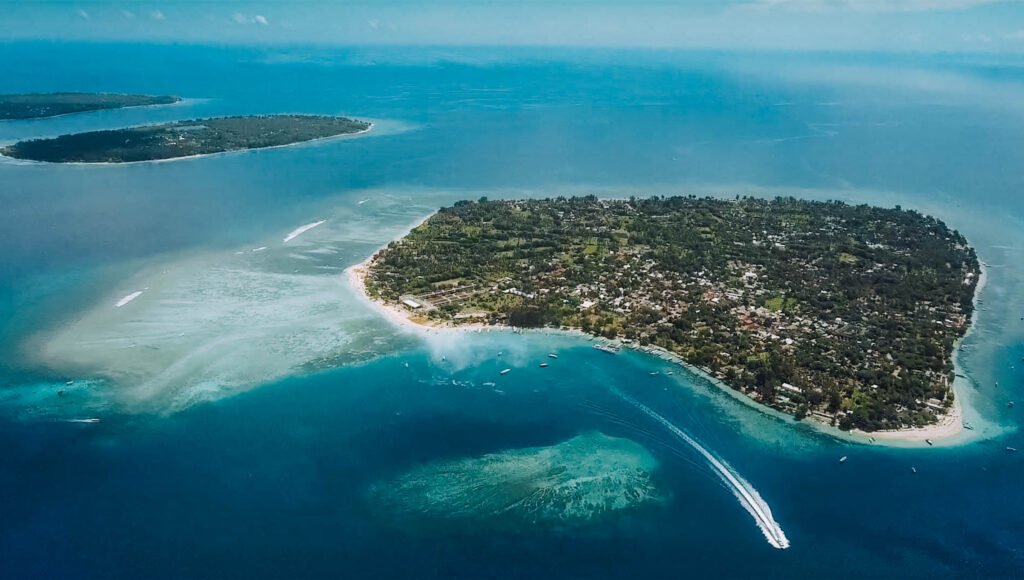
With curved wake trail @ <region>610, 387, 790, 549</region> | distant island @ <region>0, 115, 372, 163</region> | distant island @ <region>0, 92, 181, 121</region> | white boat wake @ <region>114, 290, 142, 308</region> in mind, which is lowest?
curved wake trail @ <region>610, 387, 790, 549</region>

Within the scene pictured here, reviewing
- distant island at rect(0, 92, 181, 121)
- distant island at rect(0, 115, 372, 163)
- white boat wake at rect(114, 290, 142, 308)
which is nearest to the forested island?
white boat wake at rect(114, 290, 142, 308)

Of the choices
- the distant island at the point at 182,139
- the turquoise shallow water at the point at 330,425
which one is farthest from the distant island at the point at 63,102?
the turquoise shallow water at the point at 330,425

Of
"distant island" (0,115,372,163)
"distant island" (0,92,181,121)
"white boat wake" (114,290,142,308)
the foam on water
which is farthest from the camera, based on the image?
"distant island" (0,92,181,121)

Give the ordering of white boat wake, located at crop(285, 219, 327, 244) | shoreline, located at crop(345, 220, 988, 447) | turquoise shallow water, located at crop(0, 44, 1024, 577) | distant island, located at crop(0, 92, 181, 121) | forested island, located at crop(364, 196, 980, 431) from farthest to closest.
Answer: distant island, located at crop(0, 92, 181, 121) < white boat wake, located at crop(285, 219, 327, 244) < forested island, located at crop(364, 196, 980, 431) < shoreline, located at crop(345, 220, 988, 447) < turquoise shallow water, located at crop(0, 44, 1024, 577)

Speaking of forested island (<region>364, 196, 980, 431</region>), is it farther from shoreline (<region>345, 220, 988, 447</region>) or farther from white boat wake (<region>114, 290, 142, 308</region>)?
white boat wake (<region>114, 290, 142, 308</region>)

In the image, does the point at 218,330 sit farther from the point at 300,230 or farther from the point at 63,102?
the point at 63,102

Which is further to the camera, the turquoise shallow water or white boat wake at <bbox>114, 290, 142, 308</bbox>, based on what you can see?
white boat wake at <bbox>114, 290, 142, 308</bbox>

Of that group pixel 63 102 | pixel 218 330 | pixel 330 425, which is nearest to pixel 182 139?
pixel 63 102
